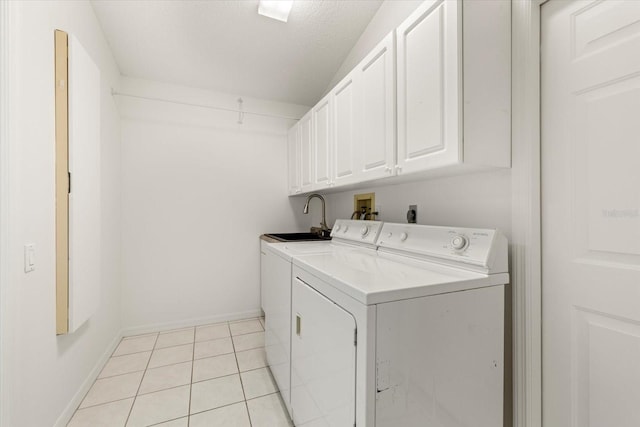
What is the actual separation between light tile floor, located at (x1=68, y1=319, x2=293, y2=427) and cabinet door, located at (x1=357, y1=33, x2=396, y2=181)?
1.59 metres

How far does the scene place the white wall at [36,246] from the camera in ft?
3.61

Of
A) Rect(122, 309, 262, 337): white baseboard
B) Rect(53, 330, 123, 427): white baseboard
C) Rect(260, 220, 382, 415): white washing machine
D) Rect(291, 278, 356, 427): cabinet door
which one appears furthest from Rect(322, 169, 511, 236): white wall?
Rect(53, 330, 123, 427): white baseboard

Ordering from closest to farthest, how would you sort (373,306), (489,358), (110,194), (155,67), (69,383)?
(373,306) → (489,358) → (69,383) → (110,194) → (155,67)

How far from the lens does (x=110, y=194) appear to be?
2.29 metres

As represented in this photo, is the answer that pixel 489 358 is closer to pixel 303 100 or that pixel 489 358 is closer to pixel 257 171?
pixel 257 171

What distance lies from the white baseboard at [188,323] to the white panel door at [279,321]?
43.7 inches

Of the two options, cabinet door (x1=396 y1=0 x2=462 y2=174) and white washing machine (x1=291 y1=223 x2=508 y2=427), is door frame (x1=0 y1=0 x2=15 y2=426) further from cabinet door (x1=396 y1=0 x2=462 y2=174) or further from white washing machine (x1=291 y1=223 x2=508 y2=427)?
cabinet door (x1=396 y1=0 x2=462 y2=174)

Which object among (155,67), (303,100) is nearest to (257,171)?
(303,100)

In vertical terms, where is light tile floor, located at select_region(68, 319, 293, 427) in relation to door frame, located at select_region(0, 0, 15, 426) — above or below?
below

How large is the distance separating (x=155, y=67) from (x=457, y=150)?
9.29 feet

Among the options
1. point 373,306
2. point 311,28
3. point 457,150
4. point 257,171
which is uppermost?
point 311,28

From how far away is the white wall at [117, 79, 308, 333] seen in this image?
2.65 m

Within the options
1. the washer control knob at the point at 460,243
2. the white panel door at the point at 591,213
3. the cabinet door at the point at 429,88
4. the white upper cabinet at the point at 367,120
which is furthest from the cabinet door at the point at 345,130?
the white panel door at the point at 591,213

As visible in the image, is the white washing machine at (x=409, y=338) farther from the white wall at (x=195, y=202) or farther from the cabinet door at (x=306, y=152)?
the white wall at (x=195, y=202)
